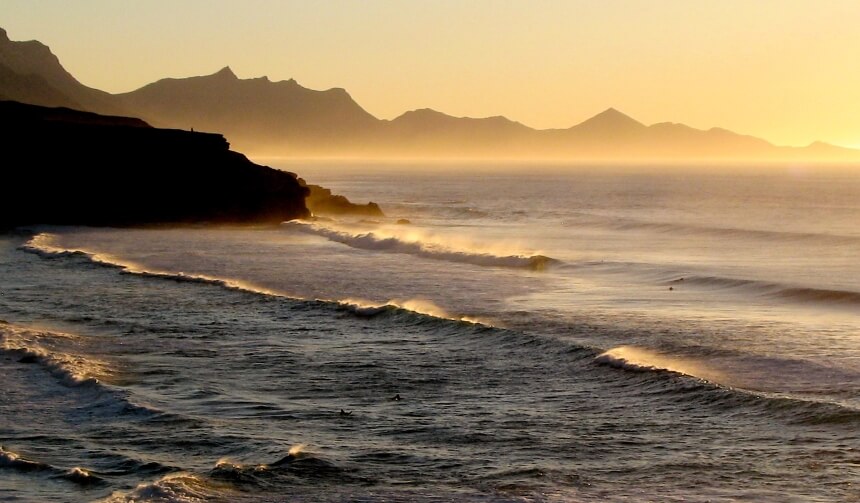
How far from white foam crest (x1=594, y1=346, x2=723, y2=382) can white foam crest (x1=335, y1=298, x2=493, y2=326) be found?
4.61 meters

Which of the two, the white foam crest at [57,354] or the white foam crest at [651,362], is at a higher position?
the white foam crest at [651,362]

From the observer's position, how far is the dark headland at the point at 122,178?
60.9 m

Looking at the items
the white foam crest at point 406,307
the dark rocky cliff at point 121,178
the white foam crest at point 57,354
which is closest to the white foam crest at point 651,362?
the white foam crest at point 406,307

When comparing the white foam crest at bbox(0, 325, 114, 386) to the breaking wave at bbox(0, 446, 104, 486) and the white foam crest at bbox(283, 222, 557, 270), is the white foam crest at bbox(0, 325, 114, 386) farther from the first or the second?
the white foam crest at bbox(283, 222, 557, 270)

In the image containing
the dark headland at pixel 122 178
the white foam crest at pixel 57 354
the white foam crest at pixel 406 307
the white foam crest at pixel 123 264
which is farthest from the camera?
the dark headland at pixel 122 178

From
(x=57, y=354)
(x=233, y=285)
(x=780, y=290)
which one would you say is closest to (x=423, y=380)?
(x=57, y=354)

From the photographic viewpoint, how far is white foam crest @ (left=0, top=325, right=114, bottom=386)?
62.6 ft

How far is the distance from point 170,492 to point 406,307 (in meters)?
15.5

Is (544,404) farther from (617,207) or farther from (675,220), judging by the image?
(617,207)

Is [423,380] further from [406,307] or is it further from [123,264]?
[123,264]

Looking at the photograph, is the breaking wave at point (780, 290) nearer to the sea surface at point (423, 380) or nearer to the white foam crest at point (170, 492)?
the sea surface at point (423, 380)

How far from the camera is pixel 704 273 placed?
38688 millimetres

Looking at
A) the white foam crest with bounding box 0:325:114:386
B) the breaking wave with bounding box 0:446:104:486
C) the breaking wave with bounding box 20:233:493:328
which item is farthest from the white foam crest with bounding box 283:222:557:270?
the breaking wave with bounding box 0:446:104:486

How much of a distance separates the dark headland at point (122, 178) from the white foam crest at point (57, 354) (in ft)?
125
